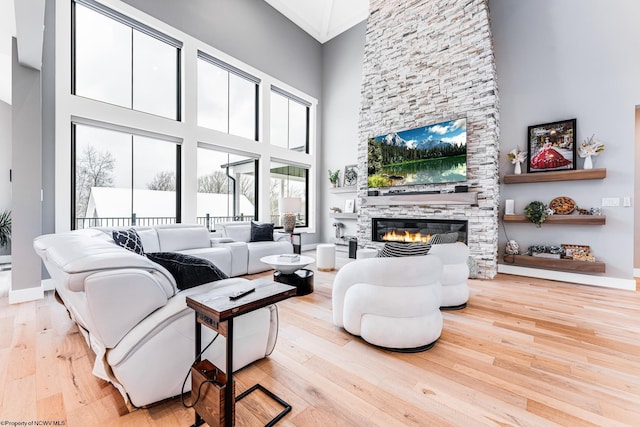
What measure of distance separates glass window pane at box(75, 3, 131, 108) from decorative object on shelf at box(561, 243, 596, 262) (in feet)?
23.4

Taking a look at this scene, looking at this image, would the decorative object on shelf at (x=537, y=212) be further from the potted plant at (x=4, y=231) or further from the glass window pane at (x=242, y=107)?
the potted plant at (x=4, y=231)

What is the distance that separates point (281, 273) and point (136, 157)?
3.16 metres

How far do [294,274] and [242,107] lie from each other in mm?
4144

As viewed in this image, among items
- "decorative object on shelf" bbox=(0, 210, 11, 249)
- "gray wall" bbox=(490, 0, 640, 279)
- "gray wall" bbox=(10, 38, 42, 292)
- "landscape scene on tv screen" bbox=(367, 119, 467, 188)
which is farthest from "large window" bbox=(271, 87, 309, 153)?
"decorative object on shelf" bbox=(0, 210, 11, 249)

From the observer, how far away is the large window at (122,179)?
3.94 meters

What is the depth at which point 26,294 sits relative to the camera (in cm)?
310

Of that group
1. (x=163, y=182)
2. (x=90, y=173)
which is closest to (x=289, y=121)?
(x=163, y=182)

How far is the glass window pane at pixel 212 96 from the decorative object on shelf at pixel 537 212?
559cm

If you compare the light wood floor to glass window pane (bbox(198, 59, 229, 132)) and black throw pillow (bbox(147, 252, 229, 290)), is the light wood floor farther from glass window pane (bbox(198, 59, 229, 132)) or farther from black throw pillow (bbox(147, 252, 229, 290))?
glass window pane (bbox(198, 59, 229, 132))

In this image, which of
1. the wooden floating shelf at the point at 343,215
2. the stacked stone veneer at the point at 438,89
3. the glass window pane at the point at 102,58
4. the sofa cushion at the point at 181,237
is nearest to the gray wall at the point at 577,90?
the stacked stone veneer at the point at 438,89

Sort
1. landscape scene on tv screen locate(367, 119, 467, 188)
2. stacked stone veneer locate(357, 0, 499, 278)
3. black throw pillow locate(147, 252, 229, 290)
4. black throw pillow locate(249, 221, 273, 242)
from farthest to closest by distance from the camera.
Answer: black throw pillow locate(249, 221, 273, 242) → landscape scene on tv screen locate(367, 119, 467, 188) → stacked stone veneer locate(357, 0, 499, 278) → black throw pillow locate(147, 252, 229, 290)

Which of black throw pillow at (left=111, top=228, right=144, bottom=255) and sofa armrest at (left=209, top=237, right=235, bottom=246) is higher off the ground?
black throw pillow at (left=111, top=228, right=144, bottom=255)

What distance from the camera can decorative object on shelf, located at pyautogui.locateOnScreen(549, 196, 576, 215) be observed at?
4056 millimetres

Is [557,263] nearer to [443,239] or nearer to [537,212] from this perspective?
[537,212]
